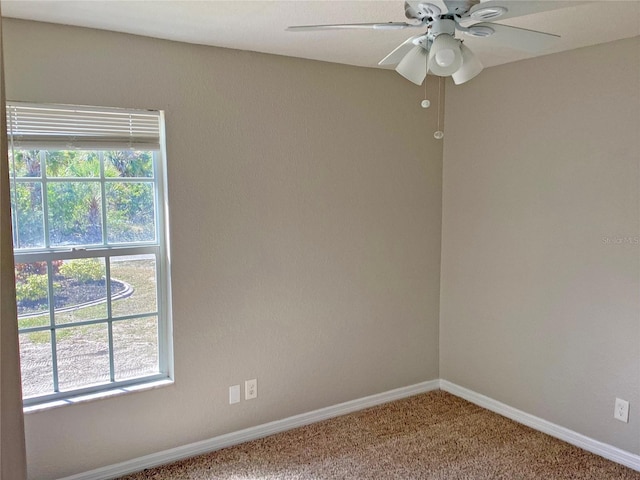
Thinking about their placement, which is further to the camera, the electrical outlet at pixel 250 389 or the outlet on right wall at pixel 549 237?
the electrical outlet at pixel 250 389

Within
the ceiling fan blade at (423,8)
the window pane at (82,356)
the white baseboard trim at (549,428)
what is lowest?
the white baseboard trim at (549,428)

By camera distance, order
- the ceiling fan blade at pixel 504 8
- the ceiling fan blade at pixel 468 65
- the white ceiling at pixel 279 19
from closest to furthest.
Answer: the ceiling fan blade at pixel 504 8, the ceiling fan blade at pixel 468 65, the white ceiling at pixel 279 19

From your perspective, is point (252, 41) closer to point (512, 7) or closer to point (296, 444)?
point (512, 7)

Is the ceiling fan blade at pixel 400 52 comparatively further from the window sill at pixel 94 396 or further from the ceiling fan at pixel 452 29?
the window sill at pixel 94 396

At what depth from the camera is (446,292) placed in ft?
12.1

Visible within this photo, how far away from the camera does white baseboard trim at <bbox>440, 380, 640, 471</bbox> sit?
2.77 meters

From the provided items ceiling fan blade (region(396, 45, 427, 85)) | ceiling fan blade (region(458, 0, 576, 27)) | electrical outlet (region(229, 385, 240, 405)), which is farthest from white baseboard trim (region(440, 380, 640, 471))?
ceiling fan blade (region(458, 0, 576, 27))

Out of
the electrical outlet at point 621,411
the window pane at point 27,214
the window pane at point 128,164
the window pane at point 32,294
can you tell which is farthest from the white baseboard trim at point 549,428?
the window pane at point 27,214

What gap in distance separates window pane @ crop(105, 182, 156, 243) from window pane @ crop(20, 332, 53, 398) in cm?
57

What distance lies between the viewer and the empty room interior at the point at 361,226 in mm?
2533

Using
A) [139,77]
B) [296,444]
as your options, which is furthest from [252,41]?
[296,444]

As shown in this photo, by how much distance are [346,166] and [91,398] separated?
1889 mm

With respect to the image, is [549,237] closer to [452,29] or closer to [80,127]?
[452,29]

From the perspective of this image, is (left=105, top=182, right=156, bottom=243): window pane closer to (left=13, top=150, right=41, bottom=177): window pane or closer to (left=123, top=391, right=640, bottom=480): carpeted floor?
(left=13, top=150, right=41, bottom=177): window pane
